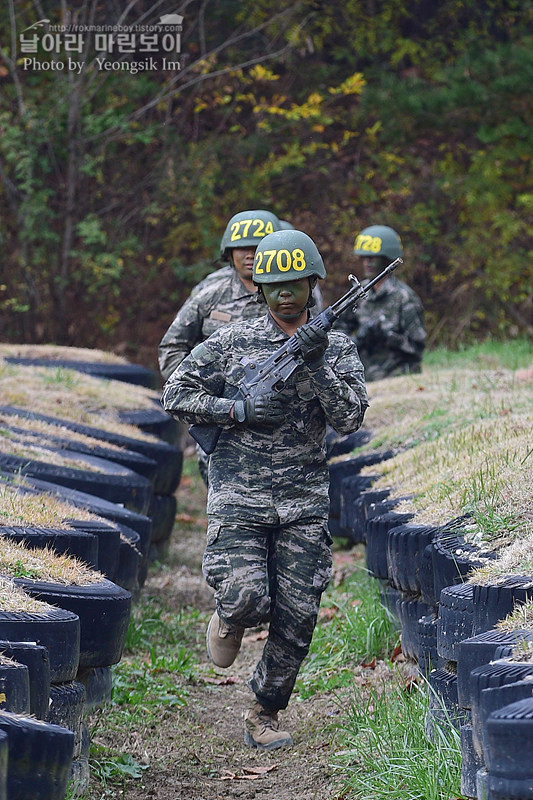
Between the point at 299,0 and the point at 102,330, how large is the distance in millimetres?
5118

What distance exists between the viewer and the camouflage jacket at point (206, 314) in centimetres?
769

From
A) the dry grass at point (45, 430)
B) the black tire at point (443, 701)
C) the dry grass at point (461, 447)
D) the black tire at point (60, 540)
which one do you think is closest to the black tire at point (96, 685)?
the black tire at point (60, 540)

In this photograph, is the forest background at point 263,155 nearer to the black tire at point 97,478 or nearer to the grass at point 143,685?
the black tire at point 97,478

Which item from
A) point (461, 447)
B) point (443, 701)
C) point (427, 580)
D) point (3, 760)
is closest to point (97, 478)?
point (461, 447)

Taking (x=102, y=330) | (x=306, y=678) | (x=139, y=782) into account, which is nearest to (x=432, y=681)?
(x=139, y=782)

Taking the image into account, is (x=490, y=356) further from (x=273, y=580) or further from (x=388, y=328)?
(x=273, y=580)

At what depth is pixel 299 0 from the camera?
16547 mm

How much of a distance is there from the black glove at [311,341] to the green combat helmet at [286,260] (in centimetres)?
29

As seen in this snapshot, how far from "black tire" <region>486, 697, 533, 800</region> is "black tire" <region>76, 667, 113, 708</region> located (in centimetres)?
248

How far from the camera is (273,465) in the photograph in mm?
5359

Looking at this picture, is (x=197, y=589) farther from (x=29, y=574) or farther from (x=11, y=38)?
(x=11, y=38)

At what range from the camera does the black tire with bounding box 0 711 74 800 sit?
3217mm

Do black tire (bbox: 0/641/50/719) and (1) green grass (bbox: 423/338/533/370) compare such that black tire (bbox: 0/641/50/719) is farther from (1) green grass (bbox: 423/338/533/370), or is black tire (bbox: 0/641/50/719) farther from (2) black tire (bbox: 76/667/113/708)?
(1) green grass (bbox: 423/338/533/370)

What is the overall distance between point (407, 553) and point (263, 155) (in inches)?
480
